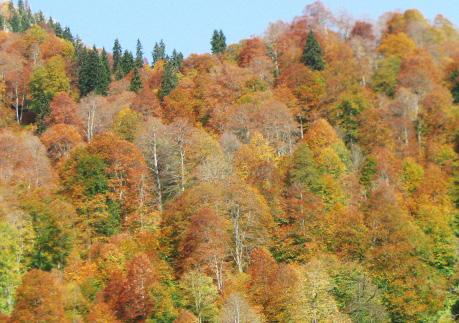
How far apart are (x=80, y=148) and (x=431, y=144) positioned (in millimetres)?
40068

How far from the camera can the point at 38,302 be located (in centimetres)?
4391

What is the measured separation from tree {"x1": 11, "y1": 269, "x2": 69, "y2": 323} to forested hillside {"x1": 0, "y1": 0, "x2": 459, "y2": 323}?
0.37ft

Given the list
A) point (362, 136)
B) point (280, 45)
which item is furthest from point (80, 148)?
point (280, 45)

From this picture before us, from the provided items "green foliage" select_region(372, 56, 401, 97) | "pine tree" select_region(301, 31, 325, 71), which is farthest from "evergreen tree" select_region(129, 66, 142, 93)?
"green foliage" select_region(372, 56, 401, 97)

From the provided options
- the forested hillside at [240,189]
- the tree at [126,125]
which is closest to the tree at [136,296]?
the forested hillside at [240,189]

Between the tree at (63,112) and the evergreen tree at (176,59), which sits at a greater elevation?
the evergreen tree at (176,59)

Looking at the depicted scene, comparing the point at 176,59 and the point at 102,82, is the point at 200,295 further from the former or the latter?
the point at 176,59

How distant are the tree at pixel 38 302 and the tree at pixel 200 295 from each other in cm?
1007

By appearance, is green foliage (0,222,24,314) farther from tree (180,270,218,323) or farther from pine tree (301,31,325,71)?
pine tree (301,31,325,71)

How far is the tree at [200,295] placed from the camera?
164 ft

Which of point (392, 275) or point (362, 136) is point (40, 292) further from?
point (362, 136)

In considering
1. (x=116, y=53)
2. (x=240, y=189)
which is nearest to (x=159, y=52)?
(x=116, y=53)

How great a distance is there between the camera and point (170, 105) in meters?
90.4

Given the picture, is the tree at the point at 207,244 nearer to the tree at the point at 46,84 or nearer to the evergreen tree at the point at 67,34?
the tree at the point at 46,84
